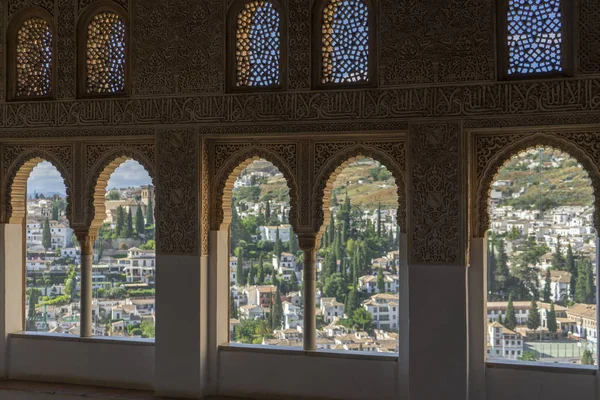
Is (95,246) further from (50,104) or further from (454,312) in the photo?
(454,312)

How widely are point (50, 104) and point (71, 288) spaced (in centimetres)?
194

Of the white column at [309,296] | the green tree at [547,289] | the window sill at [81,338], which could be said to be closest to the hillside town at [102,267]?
the window sill at [81,338]

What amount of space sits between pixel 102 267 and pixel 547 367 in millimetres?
4463

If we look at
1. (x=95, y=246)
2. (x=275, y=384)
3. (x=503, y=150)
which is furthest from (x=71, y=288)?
(x=503, y=150)

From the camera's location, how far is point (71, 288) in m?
7.56

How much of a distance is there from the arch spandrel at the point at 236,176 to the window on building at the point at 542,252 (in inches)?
71.6

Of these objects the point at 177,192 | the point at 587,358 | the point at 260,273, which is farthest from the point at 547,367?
the point at 177,192

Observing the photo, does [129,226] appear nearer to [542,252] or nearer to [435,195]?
[435,195]

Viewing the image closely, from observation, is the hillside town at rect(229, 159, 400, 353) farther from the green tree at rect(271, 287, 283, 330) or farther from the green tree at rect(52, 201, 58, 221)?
the green tree at rect(52, 201, 58, 221)

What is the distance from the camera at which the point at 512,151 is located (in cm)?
618

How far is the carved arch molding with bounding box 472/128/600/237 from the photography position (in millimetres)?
5930

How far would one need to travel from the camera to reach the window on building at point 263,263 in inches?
273

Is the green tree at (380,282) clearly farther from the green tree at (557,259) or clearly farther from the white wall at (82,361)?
the white wall at (82,361)

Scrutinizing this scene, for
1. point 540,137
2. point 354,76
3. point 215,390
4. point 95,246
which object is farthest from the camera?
point 95,246
